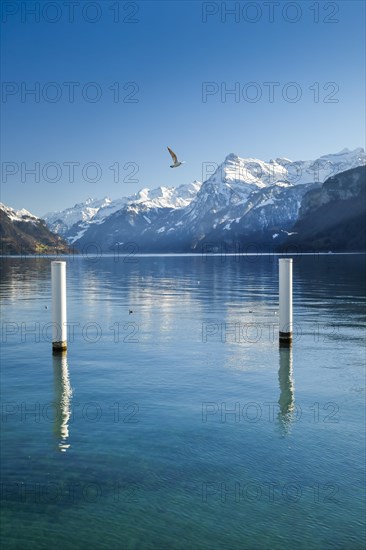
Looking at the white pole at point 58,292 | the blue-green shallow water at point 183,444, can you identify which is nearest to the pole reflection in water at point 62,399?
the blue-green shallow water at point 183,444

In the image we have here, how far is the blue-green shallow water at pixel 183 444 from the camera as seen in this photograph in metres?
9.64

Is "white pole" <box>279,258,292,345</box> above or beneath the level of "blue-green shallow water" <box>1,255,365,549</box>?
above

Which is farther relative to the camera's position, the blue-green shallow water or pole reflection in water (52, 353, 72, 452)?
pole reflection in water (52, 353, 72, 452)

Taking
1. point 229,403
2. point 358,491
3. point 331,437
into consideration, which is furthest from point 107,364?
point 358,491

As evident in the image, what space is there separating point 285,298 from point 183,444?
45.0ft

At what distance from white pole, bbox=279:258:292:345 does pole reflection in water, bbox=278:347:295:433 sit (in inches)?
38.4

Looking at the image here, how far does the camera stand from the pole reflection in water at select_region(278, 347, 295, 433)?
15.6 meters

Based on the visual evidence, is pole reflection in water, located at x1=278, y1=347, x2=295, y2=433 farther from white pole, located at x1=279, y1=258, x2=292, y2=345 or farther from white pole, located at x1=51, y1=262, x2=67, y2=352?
white pole, located at x1=51, y1=262, x2=67, y2=352

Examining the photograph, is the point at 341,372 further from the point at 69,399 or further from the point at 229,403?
the point at 69,399

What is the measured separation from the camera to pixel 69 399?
17750mm

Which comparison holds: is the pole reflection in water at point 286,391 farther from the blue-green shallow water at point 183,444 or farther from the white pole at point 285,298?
the white pole at point 285,298

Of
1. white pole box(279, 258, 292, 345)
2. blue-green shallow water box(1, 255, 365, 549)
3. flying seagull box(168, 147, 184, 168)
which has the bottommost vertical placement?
blue-green shallow water box(1, 255, 365, 549)

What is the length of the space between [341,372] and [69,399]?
1042cm

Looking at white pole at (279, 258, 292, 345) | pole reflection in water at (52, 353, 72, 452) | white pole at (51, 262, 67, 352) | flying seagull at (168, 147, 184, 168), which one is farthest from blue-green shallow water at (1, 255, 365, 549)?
flying seagull at (168, 147, 184, 168)
